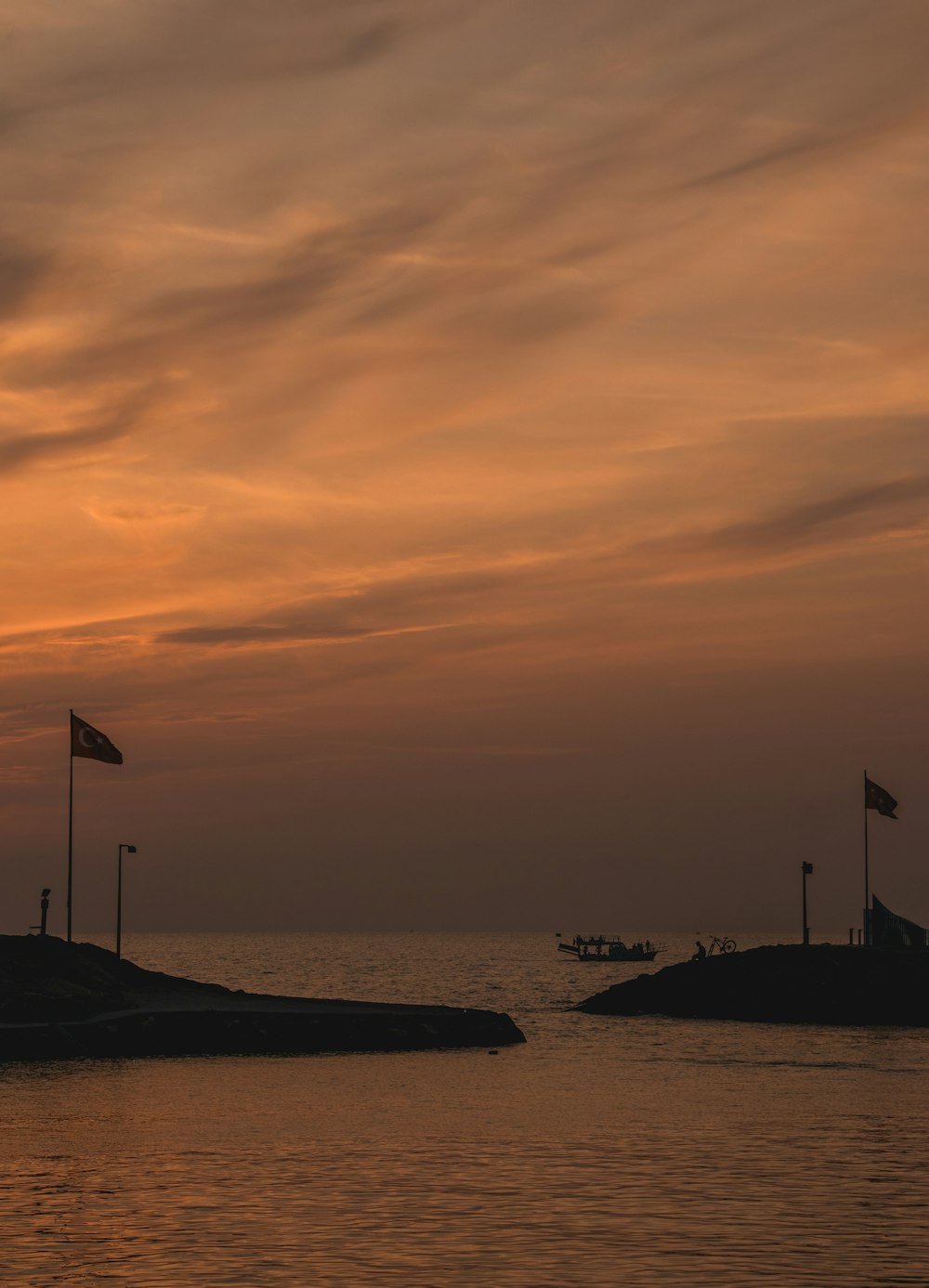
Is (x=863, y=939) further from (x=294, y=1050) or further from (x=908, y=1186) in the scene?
(x=908, y=1186)

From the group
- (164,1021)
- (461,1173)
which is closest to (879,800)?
(164,1021)

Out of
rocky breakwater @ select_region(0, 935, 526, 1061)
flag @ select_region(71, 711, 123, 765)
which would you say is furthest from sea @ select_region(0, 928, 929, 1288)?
flag @ select_region(71, 711, 123, 765)

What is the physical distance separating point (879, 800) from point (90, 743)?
Result: 55035 mm

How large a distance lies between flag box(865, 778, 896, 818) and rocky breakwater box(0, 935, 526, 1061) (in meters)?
31.8

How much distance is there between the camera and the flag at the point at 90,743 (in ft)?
268

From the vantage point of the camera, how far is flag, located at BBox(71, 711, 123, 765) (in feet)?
268

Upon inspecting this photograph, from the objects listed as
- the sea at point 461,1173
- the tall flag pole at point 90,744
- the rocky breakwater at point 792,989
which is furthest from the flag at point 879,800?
the tall flag pole at point 90,744

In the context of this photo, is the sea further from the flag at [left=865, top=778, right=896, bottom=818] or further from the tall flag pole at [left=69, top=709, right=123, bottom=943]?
the flag at [left=865, top=778, right=896, bottom=818]

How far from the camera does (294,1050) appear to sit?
264 ft

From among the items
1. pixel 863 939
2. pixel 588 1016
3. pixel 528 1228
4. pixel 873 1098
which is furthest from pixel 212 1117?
pixel 863 939

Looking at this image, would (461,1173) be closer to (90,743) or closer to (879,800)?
(90,743)

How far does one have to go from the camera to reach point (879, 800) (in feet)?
365

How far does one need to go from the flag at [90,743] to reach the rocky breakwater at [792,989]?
5560 cm

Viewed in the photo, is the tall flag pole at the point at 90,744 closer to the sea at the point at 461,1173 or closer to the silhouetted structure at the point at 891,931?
the sea at the point at 461,1173
